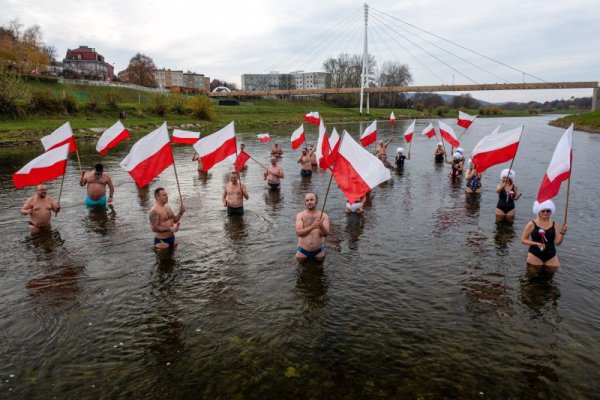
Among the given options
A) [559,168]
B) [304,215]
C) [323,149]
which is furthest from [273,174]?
[559,168]

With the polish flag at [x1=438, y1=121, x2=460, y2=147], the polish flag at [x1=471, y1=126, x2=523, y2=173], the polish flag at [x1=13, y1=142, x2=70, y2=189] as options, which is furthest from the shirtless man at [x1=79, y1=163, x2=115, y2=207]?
the polish flag at [x1=438, y1=121, x2=460, y2=147]

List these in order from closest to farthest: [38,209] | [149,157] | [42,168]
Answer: [149,157] → [38,209] → [42,168]

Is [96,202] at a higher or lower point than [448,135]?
lower

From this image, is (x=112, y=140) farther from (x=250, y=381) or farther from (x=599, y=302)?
(x=599, y=302)

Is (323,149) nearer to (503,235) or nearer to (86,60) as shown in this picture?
(503,235)

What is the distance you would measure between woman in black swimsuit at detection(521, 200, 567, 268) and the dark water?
0.38m

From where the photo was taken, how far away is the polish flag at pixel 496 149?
1277 cm

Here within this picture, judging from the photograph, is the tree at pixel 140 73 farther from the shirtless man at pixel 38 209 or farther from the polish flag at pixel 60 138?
the shirtless man at pixel 38 209

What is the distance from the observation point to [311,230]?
9352 mm

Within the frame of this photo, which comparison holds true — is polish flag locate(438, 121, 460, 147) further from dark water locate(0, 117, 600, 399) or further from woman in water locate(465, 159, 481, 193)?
dark water locate(0, 117, 600, 399)

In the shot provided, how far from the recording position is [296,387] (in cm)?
587

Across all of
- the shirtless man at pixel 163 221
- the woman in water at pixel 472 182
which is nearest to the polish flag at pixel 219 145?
the shirtless man at pixel 163 221

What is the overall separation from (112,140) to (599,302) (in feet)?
53.8

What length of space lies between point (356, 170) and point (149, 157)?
538cm
